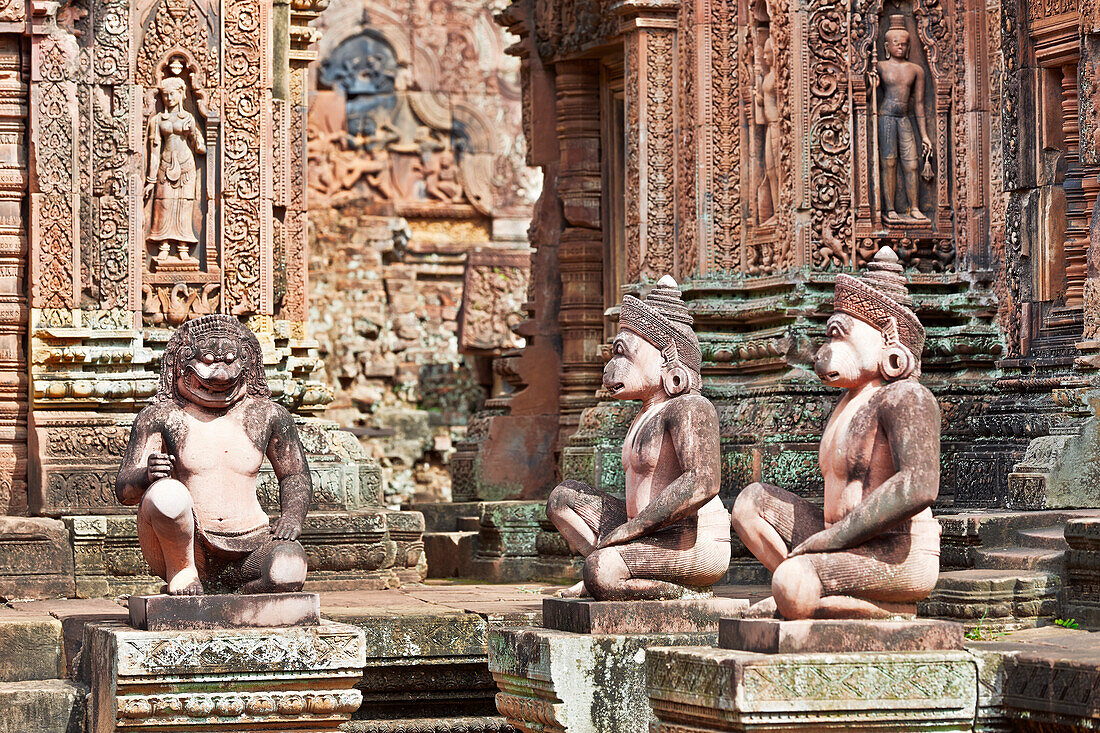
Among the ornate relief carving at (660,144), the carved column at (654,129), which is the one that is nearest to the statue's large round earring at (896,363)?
the carved column at (654,129)

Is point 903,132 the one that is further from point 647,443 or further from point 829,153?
point 647,443

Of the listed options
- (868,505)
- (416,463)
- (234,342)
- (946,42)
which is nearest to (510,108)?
(416,463)

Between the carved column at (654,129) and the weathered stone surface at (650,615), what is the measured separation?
6401 mm

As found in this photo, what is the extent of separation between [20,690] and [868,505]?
416cm

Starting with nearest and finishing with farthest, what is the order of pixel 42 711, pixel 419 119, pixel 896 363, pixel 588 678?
pixel 896 363 < pixel 588 678 < pixel 42 711 < pixel 419 119

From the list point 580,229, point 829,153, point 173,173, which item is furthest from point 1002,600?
point 580,229

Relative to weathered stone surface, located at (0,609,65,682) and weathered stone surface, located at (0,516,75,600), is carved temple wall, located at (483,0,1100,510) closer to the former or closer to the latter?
weathered stone surface, located at (0,516,75,600)

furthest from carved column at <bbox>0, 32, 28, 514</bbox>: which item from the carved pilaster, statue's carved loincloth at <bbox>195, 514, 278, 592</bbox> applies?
statue's carved loincloth at <bbox>195, 514, 278, 592</bbox>

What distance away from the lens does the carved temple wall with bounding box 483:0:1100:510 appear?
12273 millimetres

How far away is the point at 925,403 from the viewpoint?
668 centimetres

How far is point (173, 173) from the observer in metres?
12.7

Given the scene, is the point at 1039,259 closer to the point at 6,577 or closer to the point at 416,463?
the point at 6,577

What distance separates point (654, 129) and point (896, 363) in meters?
7.60

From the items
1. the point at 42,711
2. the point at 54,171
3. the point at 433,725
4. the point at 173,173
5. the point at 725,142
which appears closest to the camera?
the point at 42,711
